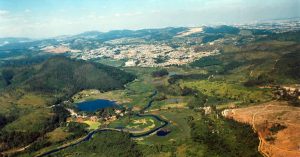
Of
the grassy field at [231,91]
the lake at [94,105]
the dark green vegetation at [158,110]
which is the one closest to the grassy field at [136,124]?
the dark green vegetation at [158,110]

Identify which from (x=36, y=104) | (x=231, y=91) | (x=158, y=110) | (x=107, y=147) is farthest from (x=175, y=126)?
(x=36, y=104)

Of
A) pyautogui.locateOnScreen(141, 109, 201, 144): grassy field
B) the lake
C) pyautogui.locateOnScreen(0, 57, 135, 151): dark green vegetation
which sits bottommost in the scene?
the lake

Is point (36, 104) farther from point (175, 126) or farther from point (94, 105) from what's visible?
point (175, 126)

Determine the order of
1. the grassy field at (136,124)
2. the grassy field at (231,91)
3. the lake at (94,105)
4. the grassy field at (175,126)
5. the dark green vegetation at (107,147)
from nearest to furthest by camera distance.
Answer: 1. the dark green vegetation at (107,147)
2. the grassy field at (175,126)
3. the grassy field at (136,124)
4. the grassy field at (231,91)
5. the lake at (94,105)

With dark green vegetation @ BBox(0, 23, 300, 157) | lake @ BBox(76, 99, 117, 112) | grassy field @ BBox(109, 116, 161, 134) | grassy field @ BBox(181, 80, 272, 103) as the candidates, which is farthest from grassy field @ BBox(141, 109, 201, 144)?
lake @ BBox(76, 99, 117, 112)

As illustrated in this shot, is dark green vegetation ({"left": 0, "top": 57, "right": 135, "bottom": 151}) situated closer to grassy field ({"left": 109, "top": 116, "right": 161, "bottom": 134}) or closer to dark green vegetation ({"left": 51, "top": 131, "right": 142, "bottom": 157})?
dark green vegetation ({"left": 51, "top": 131, "right": 142, "bottom": 157})

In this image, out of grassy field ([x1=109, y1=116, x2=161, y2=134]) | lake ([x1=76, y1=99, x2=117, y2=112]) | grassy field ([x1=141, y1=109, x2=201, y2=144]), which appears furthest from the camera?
lake ([x1=76, y1=99, x2=117, y2=112])

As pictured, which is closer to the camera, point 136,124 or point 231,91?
point 136,124

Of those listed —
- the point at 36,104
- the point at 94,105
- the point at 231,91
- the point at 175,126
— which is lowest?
the point at 94,105

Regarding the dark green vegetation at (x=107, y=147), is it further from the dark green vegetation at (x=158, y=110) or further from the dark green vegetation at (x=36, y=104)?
the dark green vegetation at (x=36, y=104)
